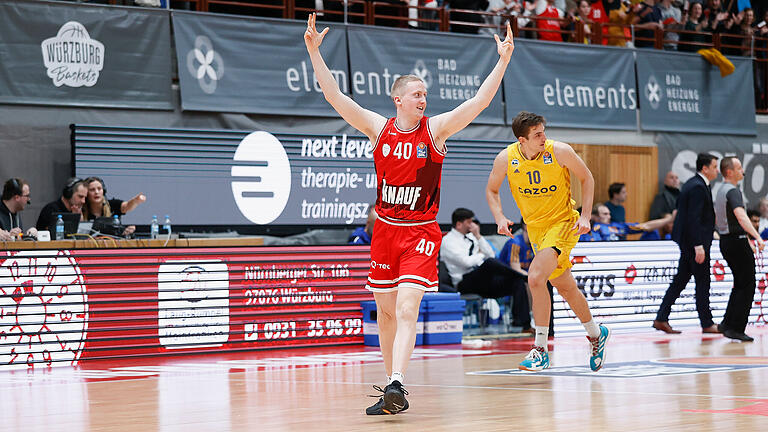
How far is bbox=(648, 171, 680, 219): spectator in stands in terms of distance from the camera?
18938 mm

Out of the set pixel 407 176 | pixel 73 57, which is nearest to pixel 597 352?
pixel 407 176

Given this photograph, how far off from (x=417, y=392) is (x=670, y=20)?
48.6ft

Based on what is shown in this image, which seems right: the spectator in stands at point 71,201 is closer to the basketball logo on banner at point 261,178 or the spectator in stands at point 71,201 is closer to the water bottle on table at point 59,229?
the water bottle on table at point 59,229

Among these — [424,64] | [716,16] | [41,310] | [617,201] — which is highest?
[716,16]

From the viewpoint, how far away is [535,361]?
28.3ft

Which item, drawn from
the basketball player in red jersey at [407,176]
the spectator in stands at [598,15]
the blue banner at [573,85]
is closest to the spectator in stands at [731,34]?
the spectator in stands at [598,15]

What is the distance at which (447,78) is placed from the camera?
56.4 feet

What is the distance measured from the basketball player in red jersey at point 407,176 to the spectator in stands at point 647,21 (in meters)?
14.1

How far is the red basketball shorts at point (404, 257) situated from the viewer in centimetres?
646

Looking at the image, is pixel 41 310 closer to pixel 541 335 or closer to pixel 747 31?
pixel 541 335

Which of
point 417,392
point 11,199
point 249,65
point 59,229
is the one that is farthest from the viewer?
point 249,65

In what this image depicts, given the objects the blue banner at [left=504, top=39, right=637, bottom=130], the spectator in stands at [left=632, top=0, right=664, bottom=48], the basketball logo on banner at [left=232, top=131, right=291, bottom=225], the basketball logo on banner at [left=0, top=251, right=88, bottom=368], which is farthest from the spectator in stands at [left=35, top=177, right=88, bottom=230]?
the spectator in stands at [left=632, top=0, right=664, bottom=48]

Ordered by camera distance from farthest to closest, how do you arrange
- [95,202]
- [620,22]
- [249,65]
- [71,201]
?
[620,22], [249,65], [95,202], [71,201]

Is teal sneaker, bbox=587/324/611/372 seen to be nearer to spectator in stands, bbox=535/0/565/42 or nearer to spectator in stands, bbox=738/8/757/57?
spectator in stands, bbox=535/0/565/42
